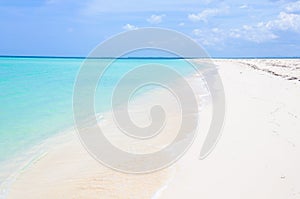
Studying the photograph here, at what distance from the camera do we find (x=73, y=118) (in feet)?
38.4

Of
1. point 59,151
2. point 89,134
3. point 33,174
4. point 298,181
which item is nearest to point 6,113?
point 89,134

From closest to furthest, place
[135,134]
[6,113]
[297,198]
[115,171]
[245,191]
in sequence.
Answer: [297,198], [245,191], [115,171], [135,134], [6,113]

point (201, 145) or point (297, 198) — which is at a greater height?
point (201, 145)

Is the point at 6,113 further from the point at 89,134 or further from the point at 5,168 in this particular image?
the point at 5,168

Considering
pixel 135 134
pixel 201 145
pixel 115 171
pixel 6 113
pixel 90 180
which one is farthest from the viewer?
pixel 6 113

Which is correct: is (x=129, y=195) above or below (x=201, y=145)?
below

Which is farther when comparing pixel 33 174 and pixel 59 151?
pixel 59 151

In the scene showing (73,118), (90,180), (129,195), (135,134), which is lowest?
(129,195)

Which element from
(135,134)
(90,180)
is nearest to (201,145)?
(135,134)

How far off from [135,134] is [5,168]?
11.9 ft

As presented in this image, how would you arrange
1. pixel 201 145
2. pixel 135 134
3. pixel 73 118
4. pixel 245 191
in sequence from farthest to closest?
pixel 73 118
pixel 135 134
pixel 201 145
pixel 245 191

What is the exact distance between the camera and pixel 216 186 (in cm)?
523

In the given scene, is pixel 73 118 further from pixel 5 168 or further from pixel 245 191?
pixel 245 191

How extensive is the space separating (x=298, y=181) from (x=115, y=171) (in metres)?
3.20
